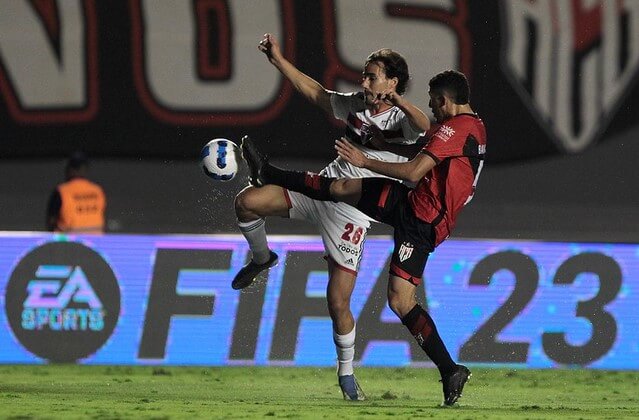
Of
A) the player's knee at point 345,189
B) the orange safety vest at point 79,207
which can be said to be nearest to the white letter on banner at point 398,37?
the orange safety vest at point 79,207

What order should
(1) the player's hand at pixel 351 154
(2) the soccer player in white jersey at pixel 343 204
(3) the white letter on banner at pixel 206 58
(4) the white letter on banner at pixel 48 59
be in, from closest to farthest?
(1) the player's hand at pixel 351 154
(2) the soccer player in white jersey at pixel 343 204
(4) the white letter on banner at pixel 48 59
(3) the white letter on banner at pixel 206 58

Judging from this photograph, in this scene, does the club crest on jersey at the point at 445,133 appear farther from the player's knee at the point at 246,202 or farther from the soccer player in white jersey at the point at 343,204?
the player's knee at the point at 246,202

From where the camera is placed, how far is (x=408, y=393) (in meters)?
8.52

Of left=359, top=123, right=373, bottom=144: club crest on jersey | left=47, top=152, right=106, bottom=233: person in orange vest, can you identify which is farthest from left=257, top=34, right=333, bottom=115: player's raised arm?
left=47, top=152, right=106, bottom=233: person in orange vest

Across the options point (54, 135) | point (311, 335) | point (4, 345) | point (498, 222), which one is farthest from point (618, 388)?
point (54, 135)

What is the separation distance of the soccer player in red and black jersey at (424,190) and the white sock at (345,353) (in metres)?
0.38

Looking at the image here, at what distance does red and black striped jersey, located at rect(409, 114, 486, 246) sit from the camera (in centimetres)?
732

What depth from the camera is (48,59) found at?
15367mm

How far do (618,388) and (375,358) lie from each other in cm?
Answer: 154

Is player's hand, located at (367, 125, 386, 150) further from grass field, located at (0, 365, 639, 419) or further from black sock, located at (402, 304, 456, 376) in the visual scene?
grass field, located at (0, 365, 639, 419)

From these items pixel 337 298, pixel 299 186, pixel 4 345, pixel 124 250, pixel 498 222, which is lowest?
pixel 498 222

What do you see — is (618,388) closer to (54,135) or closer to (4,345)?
(4,345)

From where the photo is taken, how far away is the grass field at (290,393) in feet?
22.5

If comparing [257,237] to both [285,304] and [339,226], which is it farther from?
[285,304]
